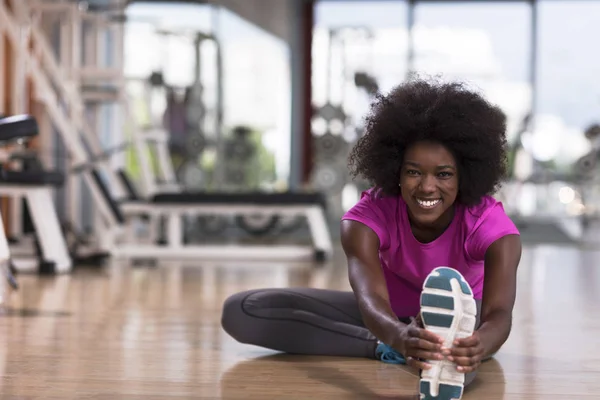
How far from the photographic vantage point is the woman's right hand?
4.68 ft

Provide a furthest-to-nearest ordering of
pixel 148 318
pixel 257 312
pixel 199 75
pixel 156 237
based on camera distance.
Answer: pixel 199 75
pixel 156 237
pixel 148 318
pixel 257 312

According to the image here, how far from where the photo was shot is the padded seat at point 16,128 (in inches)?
108

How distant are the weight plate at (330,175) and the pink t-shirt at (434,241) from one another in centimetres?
647

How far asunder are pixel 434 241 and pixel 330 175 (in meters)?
6.58

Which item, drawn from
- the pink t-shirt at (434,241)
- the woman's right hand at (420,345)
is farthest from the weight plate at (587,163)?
the woman's right hand at (420,345)

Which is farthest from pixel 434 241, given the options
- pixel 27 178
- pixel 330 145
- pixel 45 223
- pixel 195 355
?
pixel 330 145

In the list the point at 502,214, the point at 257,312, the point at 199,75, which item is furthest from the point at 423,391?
the point at 199,75

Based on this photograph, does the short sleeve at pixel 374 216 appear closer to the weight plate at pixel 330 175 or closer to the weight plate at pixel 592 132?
the weight plate at pixel 592 132

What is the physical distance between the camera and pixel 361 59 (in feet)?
30.7

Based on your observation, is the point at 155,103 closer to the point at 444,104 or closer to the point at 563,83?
the point at 563,83

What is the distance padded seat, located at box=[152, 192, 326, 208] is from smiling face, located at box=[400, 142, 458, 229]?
3.73m

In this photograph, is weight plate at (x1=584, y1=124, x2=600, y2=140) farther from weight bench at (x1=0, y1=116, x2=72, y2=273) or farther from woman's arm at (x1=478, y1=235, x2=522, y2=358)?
woman's arm at (x1=478, y1=235, x2=522, y2=358)

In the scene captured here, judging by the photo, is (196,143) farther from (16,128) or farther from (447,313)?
(447,313)

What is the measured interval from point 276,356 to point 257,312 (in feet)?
0.42
